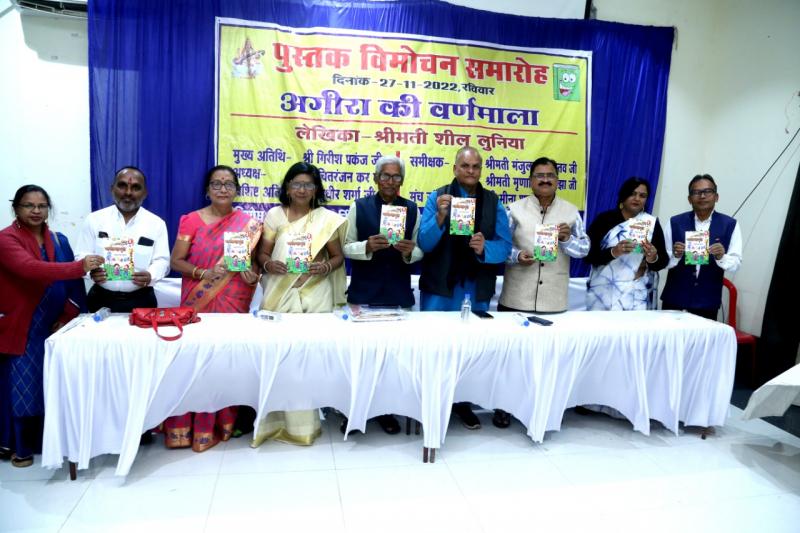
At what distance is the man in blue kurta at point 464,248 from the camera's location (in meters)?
2.68

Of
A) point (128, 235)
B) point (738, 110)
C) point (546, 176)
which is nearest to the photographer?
point (128, 235)

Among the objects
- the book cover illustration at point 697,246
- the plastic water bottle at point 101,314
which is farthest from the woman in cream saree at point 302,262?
the book cover illustration at point 697,246

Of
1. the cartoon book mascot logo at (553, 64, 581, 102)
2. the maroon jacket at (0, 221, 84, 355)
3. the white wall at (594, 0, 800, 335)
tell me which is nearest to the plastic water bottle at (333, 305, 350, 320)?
the maroon jacket at (0, 221, 84, 355)

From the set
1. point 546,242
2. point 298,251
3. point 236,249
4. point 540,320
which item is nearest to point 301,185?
point 298,251

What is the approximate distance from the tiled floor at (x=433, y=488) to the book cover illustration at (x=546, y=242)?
3.39 ft

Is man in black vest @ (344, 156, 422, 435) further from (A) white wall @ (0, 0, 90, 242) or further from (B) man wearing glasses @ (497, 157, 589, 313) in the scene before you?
(A) white wall @ (0, 0, 90, 242)

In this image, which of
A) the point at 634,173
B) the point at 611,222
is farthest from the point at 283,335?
the point at 634,173

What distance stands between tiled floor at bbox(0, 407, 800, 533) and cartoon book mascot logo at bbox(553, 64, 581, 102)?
2552 mm

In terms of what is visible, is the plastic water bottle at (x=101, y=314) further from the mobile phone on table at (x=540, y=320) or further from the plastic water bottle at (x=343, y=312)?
the mobile phone on table at (x=540, y=320)

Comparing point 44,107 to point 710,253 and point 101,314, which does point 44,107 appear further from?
point 710,253

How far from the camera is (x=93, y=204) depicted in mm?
3193

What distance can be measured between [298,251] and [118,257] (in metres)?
0.82

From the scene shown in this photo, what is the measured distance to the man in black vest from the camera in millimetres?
2727

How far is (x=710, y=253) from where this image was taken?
3.02m
